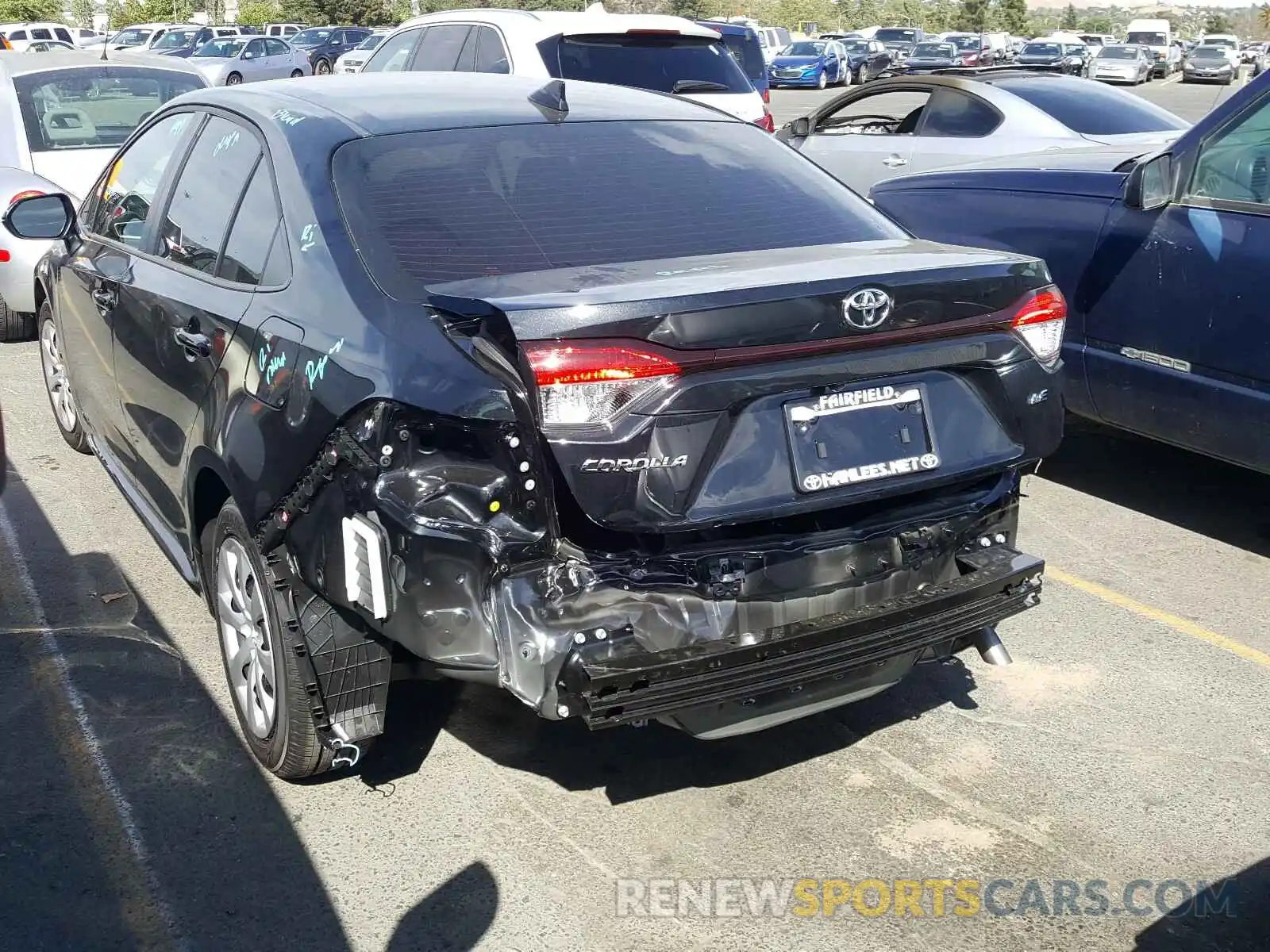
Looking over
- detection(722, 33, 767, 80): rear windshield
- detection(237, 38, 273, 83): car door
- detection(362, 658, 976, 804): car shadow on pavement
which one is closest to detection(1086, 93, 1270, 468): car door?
detection(362, 658, 976, 804): car shadow on pavement

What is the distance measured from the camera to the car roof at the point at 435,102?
3.81m

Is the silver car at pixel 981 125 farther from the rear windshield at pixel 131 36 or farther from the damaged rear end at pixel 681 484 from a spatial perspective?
the rear windshield at pixel 131 36

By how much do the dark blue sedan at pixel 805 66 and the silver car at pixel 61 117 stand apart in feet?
108

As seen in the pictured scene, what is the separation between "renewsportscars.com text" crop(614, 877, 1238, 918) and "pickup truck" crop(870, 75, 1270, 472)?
2.39 m

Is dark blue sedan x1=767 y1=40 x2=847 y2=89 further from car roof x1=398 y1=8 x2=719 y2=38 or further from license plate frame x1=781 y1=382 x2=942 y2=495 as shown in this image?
license plate frame x1=781 y1=382 x2=942 y2=495

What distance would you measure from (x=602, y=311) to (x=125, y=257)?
243cm

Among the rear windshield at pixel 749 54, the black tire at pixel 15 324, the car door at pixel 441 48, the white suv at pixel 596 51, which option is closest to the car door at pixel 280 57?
the rear windshield at pixel 749 54

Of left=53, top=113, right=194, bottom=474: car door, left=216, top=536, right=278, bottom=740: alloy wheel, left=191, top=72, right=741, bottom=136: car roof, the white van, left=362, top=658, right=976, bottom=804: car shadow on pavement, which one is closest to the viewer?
left=216, top=536, right=278, bottom=740: alloy wheel

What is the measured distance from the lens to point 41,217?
508 cm

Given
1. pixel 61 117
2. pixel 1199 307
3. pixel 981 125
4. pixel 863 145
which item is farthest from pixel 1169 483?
pixel 61 117

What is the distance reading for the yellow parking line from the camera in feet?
14.5

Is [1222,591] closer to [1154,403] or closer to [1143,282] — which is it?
[1154,403]

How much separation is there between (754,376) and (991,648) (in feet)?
3.82

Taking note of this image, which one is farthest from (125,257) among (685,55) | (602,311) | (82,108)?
(685,55)
